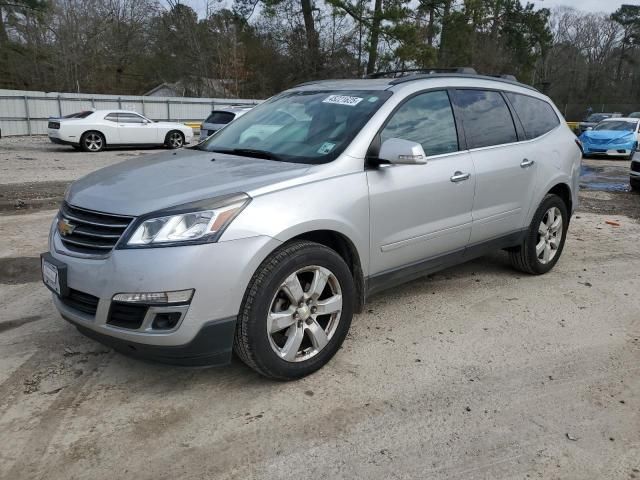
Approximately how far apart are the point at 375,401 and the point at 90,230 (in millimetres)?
1818

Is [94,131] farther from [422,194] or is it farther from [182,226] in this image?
[182,226]

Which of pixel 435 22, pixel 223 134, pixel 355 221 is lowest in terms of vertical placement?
pixel 355 221

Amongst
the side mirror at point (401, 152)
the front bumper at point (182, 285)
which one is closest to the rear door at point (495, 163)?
the side mirror at point (401, 152)

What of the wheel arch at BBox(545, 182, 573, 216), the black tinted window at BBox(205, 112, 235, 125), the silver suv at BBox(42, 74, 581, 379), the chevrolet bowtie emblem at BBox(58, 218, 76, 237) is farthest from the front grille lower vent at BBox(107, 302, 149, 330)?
the black tinted window at BBox(205, 112, 235, 125)

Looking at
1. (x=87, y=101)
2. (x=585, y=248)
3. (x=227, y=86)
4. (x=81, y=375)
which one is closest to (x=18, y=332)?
(x=81, y=375)

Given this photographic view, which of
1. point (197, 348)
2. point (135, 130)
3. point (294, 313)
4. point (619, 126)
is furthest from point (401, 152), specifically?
point (619, 126)

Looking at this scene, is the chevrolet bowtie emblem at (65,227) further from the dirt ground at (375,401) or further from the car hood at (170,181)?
the dirt ground at (375,401)

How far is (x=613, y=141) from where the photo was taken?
18.1m

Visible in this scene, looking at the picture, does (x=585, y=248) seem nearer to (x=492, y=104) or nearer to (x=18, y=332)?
(x=492, y=104)

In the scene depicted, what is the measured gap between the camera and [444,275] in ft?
16.8

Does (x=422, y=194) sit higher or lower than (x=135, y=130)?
higher

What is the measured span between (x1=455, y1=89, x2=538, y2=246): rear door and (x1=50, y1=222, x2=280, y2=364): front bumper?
6.87 ft

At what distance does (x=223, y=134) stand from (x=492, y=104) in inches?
89.3

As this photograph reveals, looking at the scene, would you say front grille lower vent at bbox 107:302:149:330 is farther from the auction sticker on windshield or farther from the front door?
the auction sticker on windshield
